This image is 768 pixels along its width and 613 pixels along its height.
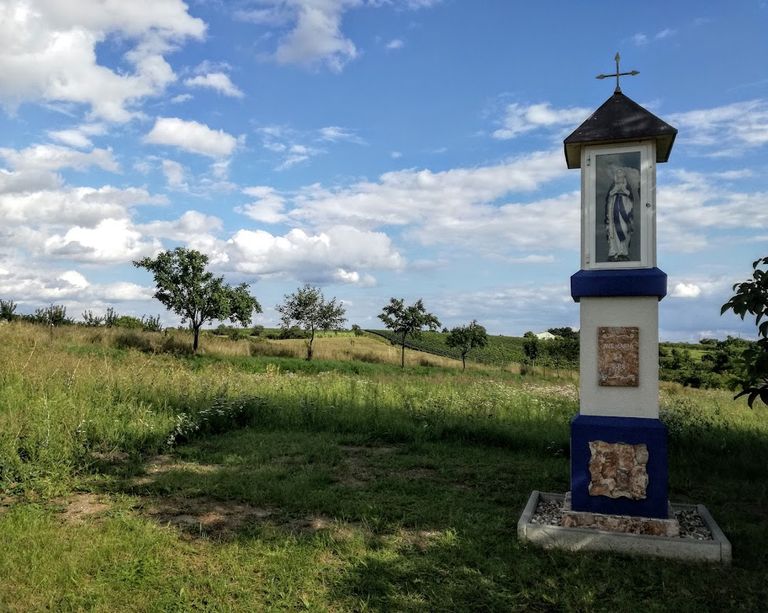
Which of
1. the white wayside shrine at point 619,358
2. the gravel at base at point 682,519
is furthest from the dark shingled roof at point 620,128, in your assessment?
the gravel at base at point 682,519

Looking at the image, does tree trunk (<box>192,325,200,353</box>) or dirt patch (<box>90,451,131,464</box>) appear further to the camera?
tree trunk (<box>192,325,200,353</box>)

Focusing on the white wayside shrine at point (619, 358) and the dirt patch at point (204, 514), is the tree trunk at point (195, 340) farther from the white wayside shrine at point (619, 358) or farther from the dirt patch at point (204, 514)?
the white wayside shrine at point (619, 358)

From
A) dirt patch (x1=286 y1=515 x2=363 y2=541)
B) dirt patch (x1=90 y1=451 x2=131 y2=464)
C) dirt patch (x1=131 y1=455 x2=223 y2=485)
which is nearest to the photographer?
dirt patch (x1=286 y1=515 x2=363 y2=541)

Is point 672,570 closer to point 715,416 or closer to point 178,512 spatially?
point 178,512

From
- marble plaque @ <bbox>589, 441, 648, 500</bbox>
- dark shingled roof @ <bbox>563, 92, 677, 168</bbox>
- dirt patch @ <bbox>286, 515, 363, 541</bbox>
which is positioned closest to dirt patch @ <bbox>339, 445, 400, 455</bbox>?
dirt patch @ <bbox>286, 515, 363, 541</bbox>

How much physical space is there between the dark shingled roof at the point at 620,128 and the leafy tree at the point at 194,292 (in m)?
27.3

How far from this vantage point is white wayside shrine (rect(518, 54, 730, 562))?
5422 mm

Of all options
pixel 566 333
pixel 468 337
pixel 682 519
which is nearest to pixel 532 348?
pixel 566 333

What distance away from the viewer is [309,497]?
6.38m

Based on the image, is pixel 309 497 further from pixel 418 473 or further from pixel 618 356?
pixel 618 356

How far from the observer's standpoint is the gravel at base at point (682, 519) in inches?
217

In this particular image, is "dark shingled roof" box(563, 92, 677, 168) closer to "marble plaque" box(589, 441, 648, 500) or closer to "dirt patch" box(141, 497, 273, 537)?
"marble plaque" box(589, 441, 648, 500)

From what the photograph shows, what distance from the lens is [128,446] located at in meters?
8.38

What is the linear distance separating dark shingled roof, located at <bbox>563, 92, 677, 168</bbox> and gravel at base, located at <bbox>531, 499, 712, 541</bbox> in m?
3.84
